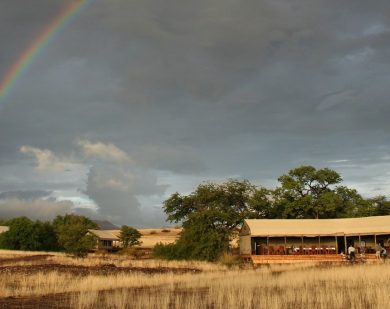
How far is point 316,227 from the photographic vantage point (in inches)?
1986

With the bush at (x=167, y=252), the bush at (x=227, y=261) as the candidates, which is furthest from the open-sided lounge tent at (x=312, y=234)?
the bush at (x=167, y=252)

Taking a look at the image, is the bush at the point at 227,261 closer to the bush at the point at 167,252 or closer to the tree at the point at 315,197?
the bush at the point at 167,252

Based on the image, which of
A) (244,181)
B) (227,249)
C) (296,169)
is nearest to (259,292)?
(227,249)

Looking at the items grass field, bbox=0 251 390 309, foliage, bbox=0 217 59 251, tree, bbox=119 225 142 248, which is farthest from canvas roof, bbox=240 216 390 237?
foliage, bbox=0 217 59 251

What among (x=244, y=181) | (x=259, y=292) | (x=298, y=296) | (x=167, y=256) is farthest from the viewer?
(x=244, y=181)

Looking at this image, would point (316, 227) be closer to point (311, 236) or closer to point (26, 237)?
point (311, 236)

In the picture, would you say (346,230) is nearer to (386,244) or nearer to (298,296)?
(386,244)

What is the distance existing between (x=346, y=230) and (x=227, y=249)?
41.0ft

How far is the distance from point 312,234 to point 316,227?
2.05 meters

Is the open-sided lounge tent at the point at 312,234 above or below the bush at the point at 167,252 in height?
above

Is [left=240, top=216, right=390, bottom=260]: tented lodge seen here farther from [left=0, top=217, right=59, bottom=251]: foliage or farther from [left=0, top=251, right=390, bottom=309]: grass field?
[left=0, top=217, right=59, bottom=251]: foliage

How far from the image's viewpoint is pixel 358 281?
758 inches

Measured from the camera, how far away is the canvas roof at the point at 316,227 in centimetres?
4806

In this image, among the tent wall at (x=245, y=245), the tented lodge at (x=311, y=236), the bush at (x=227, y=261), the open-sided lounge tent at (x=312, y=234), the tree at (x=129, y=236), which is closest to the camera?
the bush at (x=227, y=261)
